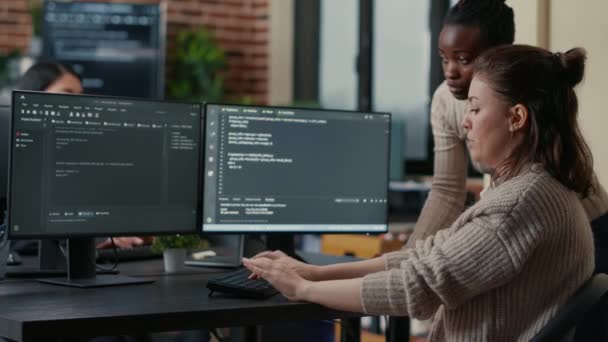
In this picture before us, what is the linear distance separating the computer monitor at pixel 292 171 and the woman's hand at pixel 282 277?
39 cm

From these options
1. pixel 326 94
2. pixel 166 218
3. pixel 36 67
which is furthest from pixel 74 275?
pixel 326 94

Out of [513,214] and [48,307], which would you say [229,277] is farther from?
[513,214]

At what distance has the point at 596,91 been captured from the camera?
9.58ft

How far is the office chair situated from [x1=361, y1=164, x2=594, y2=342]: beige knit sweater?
6cm

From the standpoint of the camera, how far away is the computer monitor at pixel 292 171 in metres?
2.45

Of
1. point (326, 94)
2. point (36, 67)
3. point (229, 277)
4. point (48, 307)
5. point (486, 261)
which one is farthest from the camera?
point (326, 94)

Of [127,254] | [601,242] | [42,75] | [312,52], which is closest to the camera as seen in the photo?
[601,242]

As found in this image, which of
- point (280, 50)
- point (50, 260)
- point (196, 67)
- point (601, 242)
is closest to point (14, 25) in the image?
point (196, 67)

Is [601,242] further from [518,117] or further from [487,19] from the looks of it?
[487,19]

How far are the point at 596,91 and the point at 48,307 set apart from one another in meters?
1.81

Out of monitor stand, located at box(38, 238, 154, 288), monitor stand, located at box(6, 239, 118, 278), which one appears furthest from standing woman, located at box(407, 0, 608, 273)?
monitor stand, located at box(6, 239, 118, 278)

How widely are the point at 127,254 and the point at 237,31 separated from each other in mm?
4127

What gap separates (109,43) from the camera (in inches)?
233

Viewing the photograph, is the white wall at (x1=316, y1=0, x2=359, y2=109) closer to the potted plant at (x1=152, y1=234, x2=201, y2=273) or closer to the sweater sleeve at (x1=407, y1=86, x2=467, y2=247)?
the sweater sleeve at (x1=407, y1=86, x2=467, y2=247)
